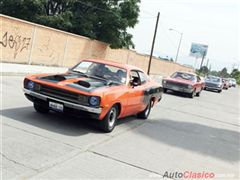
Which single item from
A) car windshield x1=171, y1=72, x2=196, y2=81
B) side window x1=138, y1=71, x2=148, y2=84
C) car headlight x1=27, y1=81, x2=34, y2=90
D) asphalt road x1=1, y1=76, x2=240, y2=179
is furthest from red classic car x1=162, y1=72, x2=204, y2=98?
car headlight x1=27, y1=81, x2=34, y2=90

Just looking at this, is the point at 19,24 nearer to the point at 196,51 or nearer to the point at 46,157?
the point at 46,157

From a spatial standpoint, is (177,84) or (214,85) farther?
(214,85)

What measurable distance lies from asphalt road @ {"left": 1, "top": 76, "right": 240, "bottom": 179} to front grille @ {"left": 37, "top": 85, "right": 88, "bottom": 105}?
0.63 meters

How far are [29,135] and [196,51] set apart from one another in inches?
3541

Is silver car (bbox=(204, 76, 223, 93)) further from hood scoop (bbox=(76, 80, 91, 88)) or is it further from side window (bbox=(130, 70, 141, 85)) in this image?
hood scoop (bbox=(76, 80, 91, 88))

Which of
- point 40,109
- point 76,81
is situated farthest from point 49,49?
point 76,81

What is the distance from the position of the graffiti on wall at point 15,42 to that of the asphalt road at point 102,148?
10041mm

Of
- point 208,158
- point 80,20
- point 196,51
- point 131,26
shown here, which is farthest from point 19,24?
point 196,51

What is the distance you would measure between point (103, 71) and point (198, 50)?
87.3 meters

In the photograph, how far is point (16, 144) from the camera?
5555 mm

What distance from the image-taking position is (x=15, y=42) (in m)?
19.7

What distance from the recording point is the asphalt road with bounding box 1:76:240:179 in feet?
16.2

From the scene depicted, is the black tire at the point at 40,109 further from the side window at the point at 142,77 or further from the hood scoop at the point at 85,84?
the side window at the point at 142,77

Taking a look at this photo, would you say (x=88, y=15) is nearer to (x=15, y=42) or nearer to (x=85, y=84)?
(x=15, y=42)
